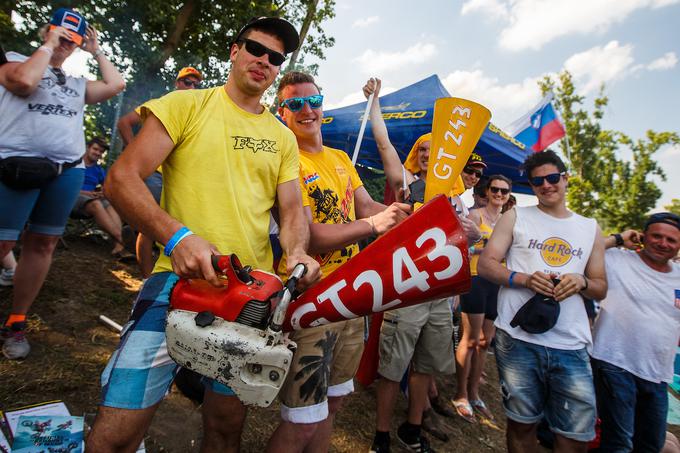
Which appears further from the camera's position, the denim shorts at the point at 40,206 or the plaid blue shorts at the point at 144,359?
the denim shorts at the point at 40,206

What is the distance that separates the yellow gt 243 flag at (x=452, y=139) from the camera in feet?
5.42

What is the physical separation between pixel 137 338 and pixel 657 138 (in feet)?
84.7

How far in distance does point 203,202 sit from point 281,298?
0.60 meters

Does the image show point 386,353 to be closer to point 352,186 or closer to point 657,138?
point 352,186

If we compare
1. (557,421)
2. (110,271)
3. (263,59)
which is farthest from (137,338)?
(110,271)

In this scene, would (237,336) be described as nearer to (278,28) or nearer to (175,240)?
(175,240)

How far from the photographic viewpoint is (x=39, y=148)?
2426mm

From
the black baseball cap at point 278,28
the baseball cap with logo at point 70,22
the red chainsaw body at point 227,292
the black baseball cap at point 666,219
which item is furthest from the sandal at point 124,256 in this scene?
the black baseball cap at point 666,219

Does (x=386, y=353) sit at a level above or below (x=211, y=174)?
below

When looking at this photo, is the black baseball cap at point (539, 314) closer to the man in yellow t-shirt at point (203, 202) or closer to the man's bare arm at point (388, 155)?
the man's bare arm at point (388, 155)

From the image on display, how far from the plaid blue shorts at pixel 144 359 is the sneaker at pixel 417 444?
2275 mm

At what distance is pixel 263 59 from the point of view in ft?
5.35

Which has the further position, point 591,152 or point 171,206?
point 591,152

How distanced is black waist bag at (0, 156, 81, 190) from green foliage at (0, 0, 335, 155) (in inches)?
248
